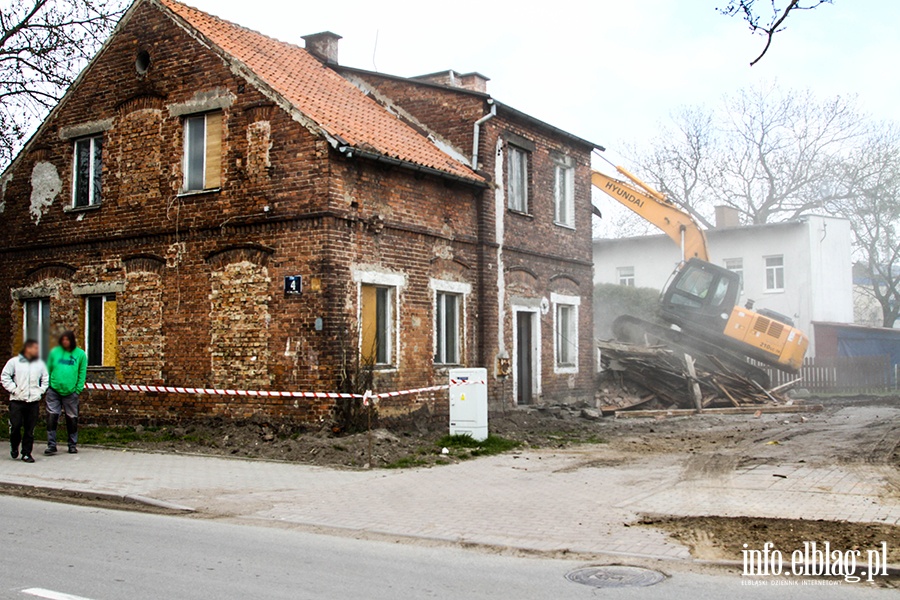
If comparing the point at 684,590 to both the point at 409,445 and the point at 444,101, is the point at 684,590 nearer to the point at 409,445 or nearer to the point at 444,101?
the point at 409,445

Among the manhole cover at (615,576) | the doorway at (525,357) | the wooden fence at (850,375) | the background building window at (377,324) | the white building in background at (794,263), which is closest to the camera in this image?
the manhole cover at (615,576)

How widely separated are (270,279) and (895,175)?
1448 inches

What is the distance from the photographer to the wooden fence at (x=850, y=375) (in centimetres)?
3288

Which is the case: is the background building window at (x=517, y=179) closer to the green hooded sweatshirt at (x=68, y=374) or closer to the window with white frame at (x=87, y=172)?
the window with white frame at (x=87, y=172)

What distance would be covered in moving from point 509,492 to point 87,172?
12429 millimetres

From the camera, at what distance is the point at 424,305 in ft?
58.4

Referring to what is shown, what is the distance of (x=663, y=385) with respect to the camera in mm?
23875

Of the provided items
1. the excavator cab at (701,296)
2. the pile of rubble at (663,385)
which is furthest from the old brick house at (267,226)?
the excavator cab at (701,296)

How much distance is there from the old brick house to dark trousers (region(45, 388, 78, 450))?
2.72 m

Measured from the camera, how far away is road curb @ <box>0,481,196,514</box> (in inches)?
395

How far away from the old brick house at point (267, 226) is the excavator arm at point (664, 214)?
6.42 meters

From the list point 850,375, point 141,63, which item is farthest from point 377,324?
point 850,375

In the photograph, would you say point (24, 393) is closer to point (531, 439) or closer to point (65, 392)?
point (65, 392)

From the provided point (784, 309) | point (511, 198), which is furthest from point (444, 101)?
point (784, 309)
